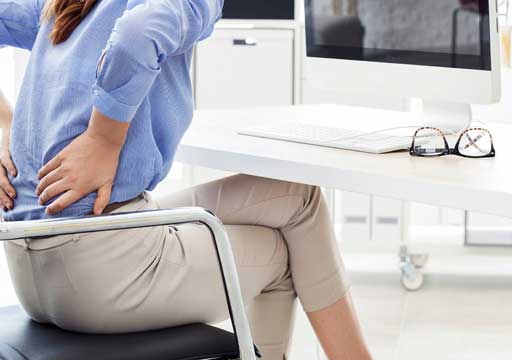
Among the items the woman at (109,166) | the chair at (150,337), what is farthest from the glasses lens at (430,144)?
the chair at (150,337)

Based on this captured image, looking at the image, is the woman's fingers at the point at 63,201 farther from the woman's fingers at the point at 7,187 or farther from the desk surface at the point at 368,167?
the desk surface at the point at 368,167

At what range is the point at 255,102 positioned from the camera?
378 centimetres

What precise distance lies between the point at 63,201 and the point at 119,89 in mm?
194

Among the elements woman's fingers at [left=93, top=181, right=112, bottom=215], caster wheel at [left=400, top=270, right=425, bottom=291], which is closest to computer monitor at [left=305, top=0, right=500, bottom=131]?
woman's fingers at [left=93, top=181, right=112, bottom=215]

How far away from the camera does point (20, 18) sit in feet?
5.70

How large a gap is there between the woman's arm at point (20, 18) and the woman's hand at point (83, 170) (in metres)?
0.38

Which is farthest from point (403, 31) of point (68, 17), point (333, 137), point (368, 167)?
point (68, 17)

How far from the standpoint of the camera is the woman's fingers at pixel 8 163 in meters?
1.57

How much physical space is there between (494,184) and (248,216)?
461mm

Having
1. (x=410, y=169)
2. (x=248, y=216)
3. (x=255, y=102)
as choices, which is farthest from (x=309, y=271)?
(x=255, y=102)

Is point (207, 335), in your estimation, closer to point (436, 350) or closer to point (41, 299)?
point (41, 299)

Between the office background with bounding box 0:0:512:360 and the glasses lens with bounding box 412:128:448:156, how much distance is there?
125cm

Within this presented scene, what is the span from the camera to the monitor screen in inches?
70.2

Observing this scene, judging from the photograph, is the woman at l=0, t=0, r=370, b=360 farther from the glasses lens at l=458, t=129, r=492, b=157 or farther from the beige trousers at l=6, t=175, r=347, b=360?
the glasses lens at l=458, t=129, r=492, b=157
